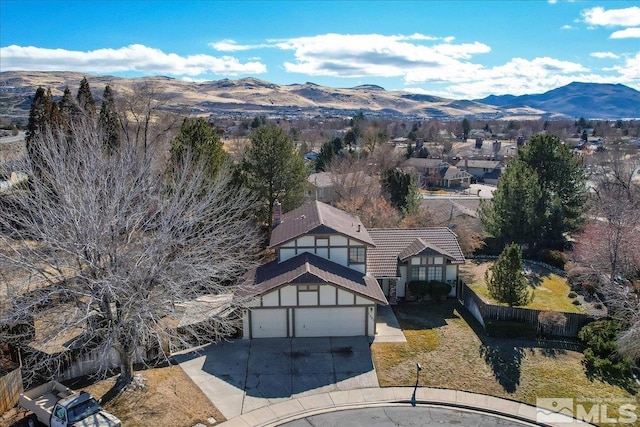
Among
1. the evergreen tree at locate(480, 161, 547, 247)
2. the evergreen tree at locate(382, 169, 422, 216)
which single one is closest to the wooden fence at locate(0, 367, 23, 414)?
the evergreen tree at locate(382, 169, 422, 216)

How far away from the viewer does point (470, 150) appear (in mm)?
124500

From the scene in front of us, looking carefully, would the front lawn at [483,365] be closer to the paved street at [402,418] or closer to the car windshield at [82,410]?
the paved street at [402,418]

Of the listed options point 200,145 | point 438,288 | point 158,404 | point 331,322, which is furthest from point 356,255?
point 200,145

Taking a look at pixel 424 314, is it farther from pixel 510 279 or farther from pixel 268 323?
pixel 268 323

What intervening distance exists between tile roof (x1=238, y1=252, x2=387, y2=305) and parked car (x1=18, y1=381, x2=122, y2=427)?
344 inches

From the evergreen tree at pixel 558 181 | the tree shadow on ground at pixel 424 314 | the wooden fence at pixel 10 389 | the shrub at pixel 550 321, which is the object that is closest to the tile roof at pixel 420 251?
the tree shadow on ground at pixel 424 314

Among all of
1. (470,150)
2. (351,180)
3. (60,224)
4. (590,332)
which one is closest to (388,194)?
(351,180)

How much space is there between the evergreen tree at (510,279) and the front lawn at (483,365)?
2.31m

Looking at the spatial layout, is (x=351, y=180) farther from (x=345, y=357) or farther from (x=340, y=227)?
(x=345, y=357)

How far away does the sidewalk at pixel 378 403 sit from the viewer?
19734 millimetres

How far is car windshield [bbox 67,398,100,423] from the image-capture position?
55.8 feet

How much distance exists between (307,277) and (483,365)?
960 cm

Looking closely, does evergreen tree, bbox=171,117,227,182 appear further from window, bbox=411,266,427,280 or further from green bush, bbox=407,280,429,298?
green bush, bbox=407,280,429,298

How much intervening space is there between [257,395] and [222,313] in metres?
6.40
